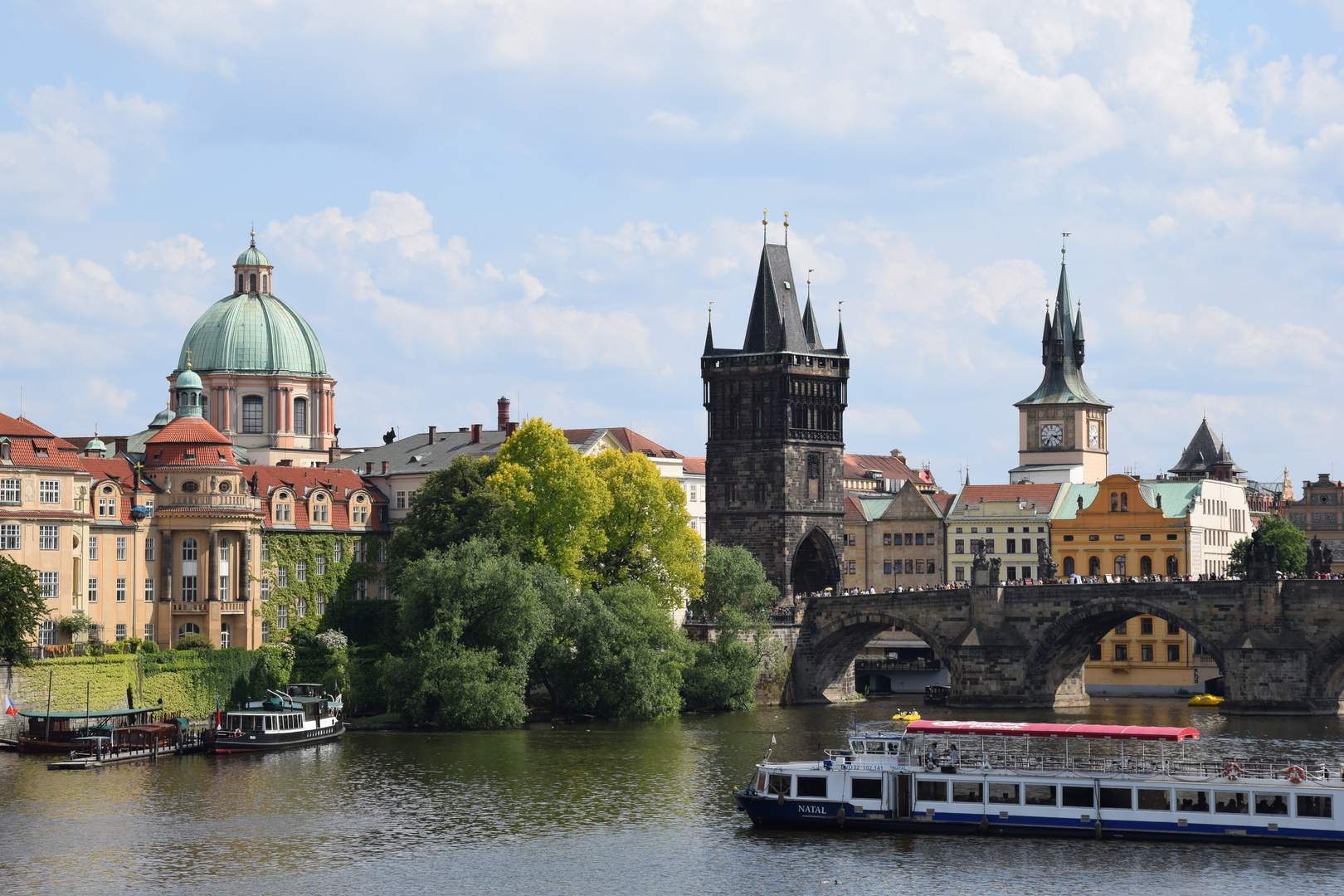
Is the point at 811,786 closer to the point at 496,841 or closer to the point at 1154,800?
the point at 496,841

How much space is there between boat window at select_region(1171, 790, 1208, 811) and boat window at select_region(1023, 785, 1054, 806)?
4.93m

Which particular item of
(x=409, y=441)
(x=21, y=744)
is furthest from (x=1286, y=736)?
(x=409, y=441)

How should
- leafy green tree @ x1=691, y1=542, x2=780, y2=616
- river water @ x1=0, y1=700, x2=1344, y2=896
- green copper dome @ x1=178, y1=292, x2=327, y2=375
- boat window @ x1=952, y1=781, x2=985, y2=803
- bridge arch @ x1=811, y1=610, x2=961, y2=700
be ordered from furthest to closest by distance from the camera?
green copper dome @ x1=178, y1=292, x2=327, y2=375 < bridge arch @ x1=811, y1=610, x2=961, y2=700 < leafy green tree @ x1=691, y1=542, x2=780, y2=616 < boat window @ x1=952, y1=781, x2=985, y2=803 < river water @ x1=0, y1=700, x2=1344, y2=896

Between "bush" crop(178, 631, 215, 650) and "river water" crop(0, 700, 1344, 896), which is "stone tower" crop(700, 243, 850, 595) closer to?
"bush" crop(178, 631, 215, 650)

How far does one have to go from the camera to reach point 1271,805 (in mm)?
83688

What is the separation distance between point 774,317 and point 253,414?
4508 cm

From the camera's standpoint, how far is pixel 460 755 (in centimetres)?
10769

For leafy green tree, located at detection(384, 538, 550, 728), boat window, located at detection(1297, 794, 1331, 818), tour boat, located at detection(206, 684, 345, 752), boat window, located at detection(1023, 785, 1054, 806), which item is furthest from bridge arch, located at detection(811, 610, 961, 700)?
boat window, located at detection(1297, 794, 1331, 818)

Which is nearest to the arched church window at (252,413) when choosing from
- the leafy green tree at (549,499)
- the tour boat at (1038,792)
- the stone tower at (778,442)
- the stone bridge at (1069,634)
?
the stone tower at (778,442)

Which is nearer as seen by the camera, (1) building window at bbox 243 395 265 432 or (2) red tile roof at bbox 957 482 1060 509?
(1) building window at bbox 243 395 265 432

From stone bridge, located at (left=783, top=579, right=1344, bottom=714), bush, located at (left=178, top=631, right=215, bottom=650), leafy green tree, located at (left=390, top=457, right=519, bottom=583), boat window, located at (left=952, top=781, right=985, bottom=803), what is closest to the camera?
boat window, located at (left=952, top=781, right=985, bottom=803)

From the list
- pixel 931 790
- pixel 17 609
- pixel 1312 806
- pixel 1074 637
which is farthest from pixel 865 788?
pixel 1074 637

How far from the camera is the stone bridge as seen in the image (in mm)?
133750

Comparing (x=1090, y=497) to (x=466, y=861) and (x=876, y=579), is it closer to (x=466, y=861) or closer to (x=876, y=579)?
(x=876, y=579)
